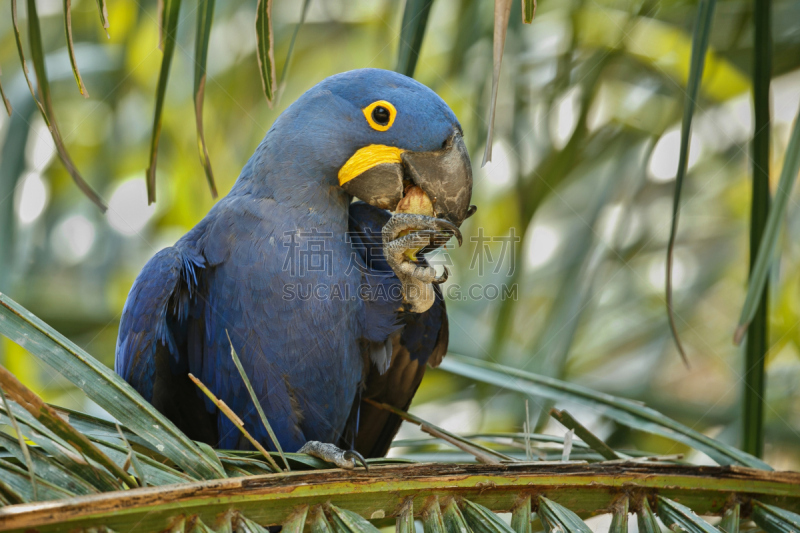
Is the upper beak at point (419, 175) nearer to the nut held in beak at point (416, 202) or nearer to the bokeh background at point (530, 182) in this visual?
the nut held in beak at point (416, 202)

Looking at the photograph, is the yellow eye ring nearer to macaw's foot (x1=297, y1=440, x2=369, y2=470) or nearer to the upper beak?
the upper beak

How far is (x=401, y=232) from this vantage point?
1620 millimetres

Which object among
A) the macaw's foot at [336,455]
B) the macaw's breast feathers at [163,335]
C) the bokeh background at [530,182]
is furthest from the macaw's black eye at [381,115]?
the macaw's foot at [336,455]

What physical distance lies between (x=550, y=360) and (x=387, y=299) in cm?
76

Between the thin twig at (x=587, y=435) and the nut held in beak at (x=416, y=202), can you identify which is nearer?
the thin twig at (x=587, y=435)

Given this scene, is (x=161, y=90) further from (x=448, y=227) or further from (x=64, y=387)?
(x=64, y=387)

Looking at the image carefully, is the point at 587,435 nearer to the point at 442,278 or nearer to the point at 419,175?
the point at 442,278

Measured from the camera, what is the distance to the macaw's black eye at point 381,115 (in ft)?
5.36

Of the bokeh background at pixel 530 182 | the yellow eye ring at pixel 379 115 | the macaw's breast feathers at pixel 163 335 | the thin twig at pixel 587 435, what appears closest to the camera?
the thin twig at pixel 587 435

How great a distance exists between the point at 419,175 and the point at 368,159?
14 cm

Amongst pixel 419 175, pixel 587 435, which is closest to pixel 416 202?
pixel 419 175

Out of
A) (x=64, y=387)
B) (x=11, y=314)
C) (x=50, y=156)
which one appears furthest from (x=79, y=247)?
(x=11, y=314)

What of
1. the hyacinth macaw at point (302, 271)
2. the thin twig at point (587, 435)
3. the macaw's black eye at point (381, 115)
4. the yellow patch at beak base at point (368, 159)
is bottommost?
the thin twig at point (587, 435)

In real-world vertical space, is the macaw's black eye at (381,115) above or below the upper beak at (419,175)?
above
